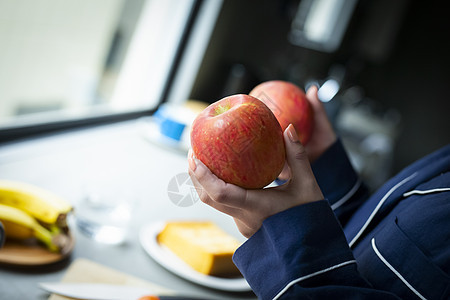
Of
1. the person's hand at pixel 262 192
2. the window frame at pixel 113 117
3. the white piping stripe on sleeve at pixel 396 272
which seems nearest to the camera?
the person's hand at pixel 262 192

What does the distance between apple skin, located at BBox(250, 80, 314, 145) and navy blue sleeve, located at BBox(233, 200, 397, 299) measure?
0.21 meters

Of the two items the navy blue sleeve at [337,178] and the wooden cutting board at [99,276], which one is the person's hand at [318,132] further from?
the wooden cutting board at [99,276]

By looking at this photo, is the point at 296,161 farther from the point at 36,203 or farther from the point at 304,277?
the point at 36,203

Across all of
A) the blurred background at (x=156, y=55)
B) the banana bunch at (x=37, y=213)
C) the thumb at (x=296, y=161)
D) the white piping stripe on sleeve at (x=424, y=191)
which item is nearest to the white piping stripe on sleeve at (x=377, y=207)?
the white piping stripe on sleeve at (x=424, y=191)

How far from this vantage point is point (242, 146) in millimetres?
509

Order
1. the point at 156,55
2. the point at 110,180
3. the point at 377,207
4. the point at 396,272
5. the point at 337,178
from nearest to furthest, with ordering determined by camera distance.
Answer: the point at 396,272 → the point at 377,207 → the point at 337,178 → the point at 110,180 → the point at 156,55

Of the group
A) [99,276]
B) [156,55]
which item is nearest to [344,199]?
[99,276]

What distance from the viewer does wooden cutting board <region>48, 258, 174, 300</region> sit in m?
0.75

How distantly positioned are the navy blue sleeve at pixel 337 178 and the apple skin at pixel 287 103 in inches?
4.6

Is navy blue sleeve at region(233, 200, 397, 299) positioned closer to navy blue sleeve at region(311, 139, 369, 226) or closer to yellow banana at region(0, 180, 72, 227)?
navy blue sleeve at region(311, 139, 369, 226)

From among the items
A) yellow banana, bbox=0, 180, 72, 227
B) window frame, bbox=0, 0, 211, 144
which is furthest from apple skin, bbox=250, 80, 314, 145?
window frame, bbox=0, 0, 211, 144

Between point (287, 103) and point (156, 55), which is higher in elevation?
point (287, 103)

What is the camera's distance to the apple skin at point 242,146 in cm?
51

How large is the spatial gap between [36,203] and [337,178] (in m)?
0.60
